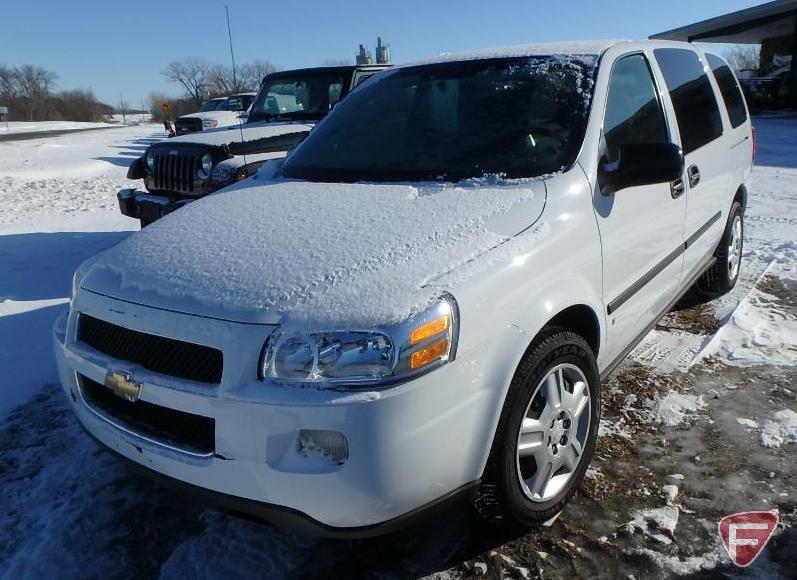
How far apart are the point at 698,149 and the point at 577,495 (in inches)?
86.5

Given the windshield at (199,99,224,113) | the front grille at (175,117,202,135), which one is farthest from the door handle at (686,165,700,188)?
the windshield at (199,99,224,113)

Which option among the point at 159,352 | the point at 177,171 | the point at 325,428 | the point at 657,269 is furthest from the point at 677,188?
the point at 177,171

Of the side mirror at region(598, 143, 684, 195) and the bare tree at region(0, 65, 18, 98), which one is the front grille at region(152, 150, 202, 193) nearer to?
the side mirror at region(598, 143, 684, 195)

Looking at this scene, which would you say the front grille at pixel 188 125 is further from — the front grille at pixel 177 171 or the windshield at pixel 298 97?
the front grille at pixel 177 171

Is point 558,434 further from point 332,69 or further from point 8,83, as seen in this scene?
point 8,83

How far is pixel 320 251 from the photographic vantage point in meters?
2.13

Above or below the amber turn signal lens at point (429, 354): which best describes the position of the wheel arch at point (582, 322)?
below

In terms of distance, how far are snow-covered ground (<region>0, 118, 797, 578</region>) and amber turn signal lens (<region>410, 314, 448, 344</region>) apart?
3.05 ft

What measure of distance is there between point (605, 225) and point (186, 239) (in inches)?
66.8

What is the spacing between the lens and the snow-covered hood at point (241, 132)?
6.06 m

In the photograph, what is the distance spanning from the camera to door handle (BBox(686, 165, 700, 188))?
3.44 m

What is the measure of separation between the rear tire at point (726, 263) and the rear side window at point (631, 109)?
5.34 ft

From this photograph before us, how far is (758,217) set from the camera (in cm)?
744

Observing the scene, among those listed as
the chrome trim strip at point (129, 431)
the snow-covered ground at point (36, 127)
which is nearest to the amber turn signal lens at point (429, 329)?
the chrome trim strip at point (129, 431)
